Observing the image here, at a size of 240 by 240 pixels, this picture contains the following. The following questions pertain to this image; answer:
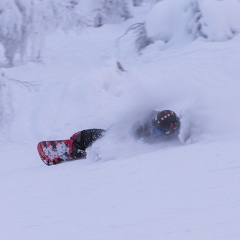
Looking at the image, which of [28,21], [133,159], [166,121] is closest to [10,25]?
[28,21]

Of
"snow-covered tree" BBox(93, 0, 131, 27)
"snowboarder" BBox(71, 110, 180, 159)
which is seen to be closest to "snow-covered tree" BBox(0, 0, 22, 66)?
"snow-covered tree" BBox(93, 0, 131, 27)

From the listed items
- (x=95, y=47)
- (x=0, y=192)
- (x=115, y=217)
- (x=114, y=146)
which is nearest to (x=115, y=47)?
A: (x=95, y=47)

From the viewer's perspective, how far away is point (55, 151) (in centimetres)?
559

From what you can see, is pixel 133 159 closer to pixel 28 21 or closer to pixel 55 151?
pixel 55 151

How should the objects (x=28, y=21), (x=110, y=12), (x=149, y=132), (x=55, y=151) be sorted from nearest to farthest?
(x=149, y=132)
(x=55, y=151)
(x=28, y=21)
(x=110, y=12)

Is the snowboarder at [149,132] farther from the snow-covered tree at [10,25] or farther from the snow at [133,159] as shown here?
the snow-covered tree at [10,25]

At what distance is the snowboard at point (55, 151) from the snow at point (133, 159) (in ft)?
0.72

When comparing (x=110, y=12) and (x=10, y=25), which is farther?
(x=110, y=12)

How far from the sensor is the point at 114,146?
5246 millimetres

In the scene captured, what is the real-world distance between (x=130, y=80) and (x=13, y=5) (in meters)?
4.19

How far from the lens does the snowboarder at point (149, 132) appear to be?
4.97 metres

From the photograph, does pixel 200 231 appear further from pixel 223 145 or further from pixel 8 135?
pixel 8 135

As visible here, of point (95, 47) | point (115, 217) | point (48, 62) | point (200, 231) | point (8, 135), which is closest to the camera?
point (200, 231)

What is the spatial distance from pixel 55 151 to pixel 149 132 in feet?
4.07
